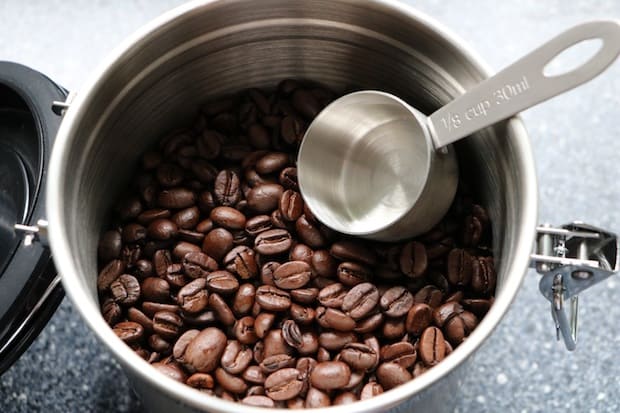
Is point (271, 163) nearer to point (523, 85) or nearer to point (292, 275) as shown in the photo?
point (292, 275)

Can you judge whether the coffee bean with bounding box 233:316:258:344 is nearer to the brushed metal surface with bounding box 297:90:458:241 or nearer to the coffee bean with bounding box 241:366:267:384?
the coffee bean with bounding box 241:366:267:384

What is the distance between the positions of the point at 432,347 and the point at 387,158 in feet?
1.00

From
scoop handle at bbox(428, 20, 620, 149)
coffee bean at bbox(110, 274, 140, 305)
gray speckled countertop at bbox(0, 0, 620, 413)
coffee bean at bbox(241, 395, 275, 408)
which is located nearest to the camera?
scoop handle at bbox(428, 20, 620, 149)

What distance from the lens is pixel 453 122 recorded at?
942 millimetres

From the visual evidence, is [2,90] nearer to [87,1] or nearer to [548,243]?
[87,1]

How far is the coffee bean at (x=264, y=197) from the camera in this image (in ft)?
3.53

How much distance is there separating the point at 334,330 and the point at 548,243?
29 cm

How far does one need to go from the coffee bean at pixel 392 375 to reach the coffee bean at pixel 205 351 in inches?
8.1

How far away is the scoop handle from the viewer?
2.58 feet

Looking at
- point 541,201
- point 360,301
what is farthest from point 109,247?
point 541,201

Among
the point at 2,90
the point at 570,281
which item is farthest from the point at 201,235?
the point at 570,281

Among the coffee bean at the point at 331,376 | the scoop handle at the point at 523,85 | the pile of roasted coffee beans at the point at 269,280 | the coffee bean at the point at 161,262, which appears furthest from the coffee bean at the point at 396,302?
the coffee bean at the point at 161,262

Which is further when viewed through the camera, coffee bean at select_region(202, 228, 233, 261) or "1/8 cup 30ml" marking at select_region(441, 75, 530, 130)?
coffee bean at select_region(202, 228, 233, 261)

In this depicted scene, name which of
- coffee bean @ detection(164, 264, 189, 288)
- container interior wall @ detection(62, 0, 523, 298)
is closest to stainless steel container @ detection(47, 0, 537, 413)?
container interior wall @ detection(62, 0, 523, 298)
